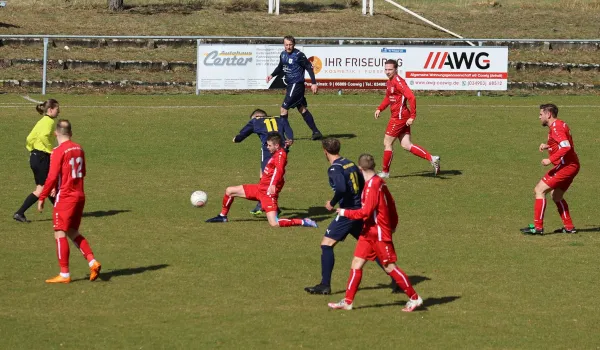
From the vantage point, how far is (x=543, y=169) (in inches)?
973

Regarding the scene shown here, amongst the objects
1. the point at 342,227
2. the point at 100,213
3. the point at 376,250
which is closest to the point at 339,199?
the point at 342,227

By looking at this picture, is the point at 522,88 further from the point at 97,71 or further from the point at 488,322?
the point at 488,322

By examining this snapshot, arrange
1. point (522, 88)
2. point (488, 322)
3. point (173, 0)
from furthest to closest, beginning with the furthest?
point (173, 0) < point (522, 88) < point (488, 322)

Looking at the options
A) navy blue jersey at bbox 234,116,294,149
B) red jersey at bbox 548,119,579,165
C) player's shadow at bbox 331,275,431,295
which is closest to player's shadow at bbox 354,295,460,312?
player's shadow at bbox 331,275,431,295

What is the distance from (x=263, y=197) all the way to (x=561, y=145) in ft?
17.1

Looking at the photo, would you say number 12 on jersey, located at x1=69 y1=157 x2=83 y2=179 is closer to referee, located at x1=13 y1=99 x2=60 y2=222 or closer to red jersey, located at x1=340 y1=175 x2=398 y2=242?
red jersey, located at x1=340 y1=175 x2=398 y2=242

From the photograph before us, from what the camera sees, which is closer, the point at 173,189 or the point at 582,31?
the point at 173,189

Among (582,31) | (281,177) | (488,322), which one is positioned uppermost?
(582,31)

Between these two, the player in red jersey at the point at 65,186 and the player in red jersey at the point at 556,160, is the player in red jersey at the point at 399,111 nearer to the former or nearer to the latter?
the player in red jersey at the point at 556,160

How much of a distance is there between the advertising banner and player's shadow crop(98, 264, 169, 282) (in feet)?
57.5

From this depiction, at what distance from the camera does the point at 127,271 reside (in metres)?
15.4

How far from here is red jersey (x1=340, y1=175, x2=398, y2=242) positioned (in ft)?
41.9

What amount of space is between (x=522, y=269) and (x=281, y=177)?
4.35 meters

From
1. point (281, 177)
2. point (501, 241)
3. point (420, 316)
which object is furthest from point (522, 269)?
point (281, 177)
